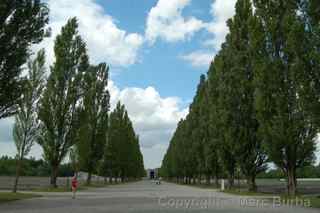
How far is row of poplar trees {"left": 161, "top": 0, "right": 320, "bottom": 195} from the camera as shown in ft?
61.5

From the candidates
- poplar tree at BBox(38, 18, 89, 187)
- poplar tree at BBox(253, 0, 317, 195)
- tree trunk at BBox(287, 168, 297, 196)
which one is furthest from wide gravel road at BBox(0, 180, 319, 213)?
poplar tree at BBox(38, 18, 89, 187)

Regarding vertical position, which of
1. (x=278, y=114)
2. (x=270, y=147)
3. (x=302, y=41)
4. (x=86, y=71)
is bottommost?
(x=270, y=147)

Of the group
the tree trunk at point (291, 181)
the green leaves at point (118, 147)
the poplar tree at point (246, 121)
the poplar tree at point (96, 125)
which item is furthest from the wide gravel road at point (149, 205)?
the green leaves at point (118, 147)

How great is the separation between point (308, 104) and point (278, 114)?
7435 mm

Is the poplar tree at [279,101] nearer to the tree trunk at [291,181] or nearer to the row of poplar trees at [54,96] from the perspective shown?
the tree trunk at [291,181]

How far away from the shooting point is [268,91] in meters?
26.6

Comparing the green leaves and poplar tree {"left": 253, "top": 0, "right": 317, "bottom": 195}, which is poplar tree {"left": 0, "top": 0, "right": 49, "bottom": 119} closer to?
poplar tree {"left": 253, "top": 0, "right": 317, "bottom": 195}

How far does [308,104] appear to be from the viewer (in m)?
18.5

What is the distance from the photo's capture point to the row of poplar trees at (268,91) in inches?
738

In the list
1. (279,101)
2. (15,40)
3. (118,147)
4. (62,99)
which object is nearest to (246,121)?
(279,101)

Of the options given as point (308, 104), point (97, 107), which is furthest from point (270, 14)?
point (97, 107)

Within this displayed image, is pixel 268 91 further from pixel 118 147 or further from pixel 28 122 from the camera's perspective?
pixel 118 147

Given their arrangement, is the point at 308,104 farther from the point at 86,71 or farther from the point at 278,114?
the point at 86,71

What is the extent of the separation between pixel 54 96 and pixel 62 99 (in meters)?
0.73
